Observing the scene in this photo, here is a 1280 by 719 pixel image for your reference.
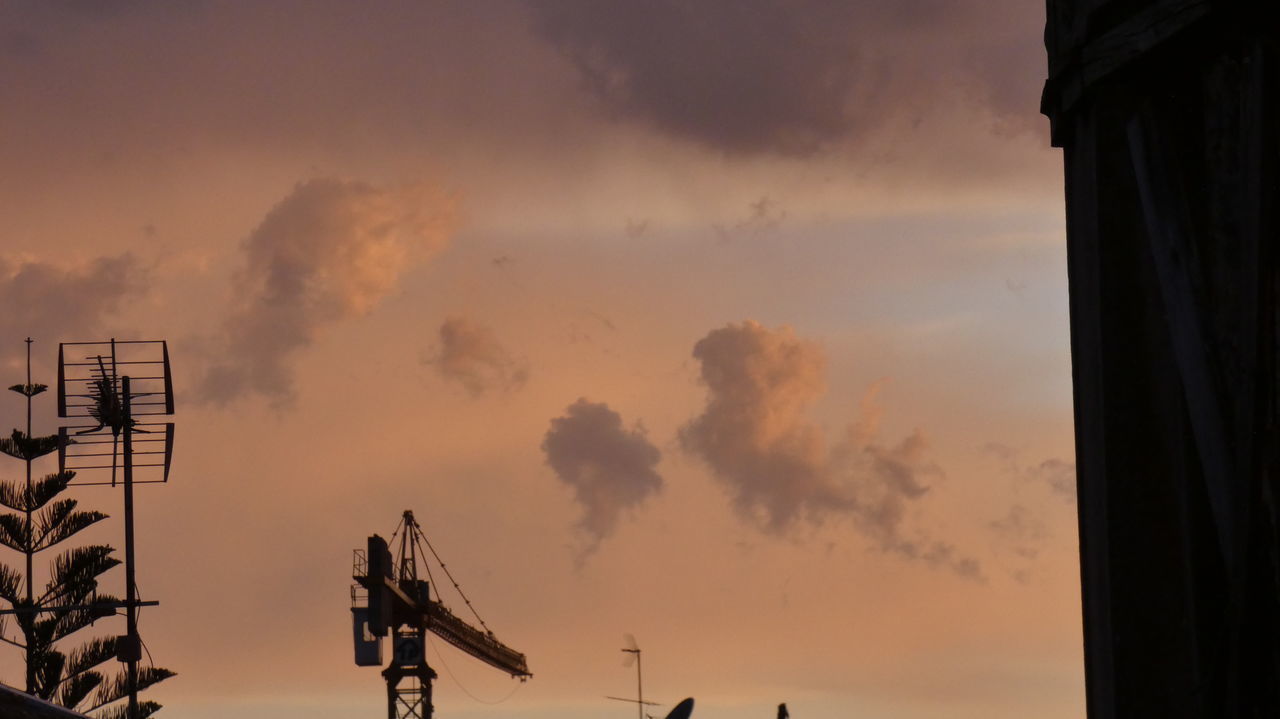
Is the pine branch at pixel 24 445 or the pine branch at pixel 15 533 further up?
the pine branch at pixel 24 445

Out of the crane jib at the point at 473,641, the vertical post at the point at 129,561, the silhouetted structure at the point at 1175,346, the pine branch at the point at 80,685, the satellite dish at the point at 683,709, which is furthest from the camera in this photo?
the crane jib at the point at 473,641

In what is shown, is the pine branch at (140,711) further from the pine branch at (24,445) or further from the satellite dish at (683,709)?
the satellite dish at (683,709)

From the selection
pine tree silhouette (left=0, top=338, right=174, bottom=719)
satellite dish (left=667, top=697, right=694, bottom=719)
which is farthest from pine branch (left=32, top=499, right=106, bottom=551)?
satellite dish (left=667, top=697, right=694, bottom=719)

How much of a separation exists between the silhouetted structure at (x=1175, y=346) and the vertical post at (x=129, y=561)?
26271 mm

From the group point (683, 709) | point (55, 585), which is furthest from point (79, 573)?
point (683, 709)

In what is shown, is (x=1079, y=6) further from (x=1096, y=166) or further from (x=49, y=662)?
(x=49, y=662)

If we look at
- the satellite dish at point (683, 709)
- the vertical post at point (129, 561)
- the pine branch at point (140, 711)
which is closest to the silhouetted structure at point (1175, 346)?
the satellite dish at point (683, 709)

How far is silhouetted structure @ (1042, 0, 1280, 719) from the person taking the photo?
6211 mm

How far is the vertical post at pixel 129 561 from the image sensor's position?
107ft

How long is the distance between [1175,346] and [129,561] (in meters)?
29.4

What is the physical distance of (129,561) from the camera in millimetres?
33281

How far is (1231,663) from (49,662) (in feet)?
188

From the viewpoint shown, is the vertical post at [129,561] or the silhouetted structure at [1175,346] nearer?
the silhouetted structure at [1175,346]

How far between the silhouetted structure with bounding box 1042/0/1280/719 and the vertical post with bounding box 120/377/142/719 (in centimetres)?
2627
